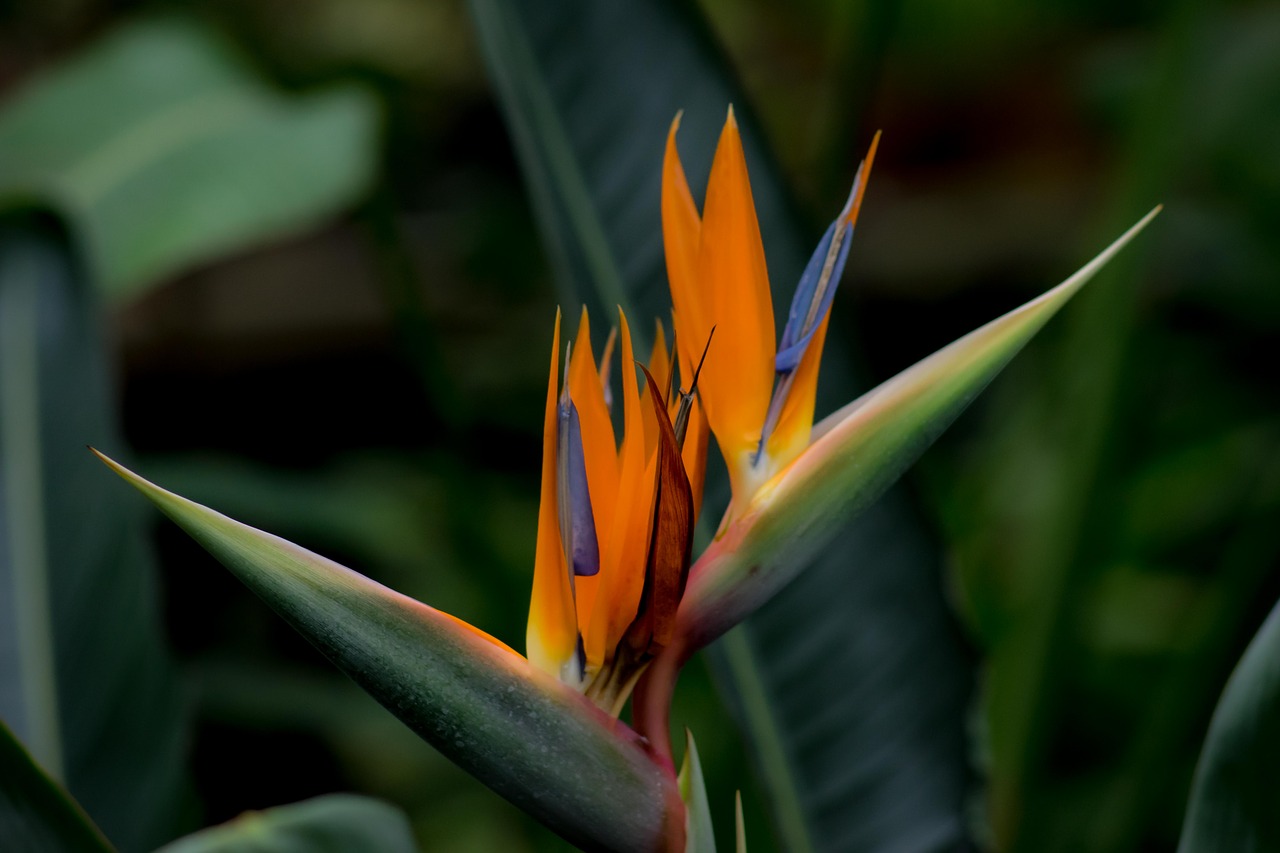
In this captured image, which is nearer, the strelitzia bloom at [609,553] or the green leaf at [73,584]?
the strelitzia bloom at [609,553]

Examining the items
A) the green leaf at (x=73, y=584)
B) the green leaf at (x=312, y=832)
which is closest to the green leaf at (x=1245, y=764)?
the green leaf at (x=312, y=832)

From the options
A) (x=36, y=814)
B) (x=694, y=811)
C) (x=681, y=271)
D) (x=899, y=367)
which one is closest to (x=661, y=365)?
(x=681, y=271)

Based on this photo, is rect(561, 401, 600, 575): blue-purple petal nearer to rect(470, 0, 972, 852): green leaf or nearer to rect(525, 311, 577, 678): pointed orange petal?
rect(525, 311, 577, 678): pointed orange petal

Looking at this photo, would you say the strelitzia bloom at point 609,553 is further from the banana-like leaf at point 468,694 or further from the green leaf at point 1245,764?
the green leaf at point 1245,764

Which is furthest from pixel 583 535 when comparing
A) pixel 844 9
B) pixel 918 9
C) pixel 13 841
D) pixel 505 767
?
pixel 918 9

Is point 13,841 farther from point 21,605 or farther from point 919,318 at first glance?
point 919,318

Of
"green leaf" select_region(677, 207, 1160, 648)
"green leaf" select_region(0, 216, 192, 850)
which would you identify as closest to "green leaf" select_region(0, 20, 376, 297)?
"green leaf" select_region(0, 216, 192, 850)

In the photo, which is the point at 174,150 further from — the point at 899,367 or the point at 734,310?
the point at 899,367
